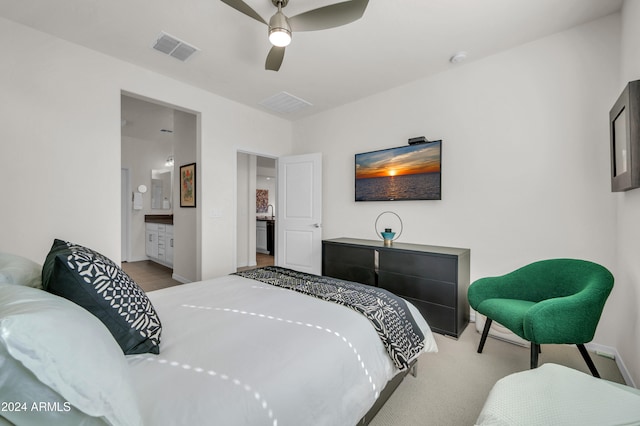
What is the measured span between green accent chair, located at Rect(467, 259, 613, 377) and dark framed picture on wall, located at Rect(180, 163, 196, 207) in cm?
376

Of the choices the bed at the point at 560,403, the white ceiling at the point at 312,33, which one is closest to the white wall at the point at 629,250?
the white ceiling at the point at 312,33

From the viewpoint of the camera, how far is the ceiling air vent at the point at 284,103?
146 inches

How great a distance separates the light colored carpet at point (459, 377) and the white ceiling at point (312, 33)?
9.03 feet

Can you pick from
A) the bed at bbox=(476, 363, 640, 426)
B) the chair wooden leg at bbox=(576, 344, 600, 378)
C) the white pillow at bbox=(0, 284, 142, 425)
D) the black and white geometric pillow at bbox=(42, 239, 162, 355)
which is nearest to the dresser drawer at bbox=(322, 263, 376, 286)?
the chair wooden leg at bbox=(576, 344, 600, 378)

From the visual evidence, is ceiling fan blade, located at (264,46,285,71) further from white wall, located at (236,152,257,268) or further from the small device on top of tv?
white wall, located at (236,152,257,268)

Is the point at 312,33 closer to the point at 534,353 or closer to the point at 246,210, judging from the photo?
the point at 534,353

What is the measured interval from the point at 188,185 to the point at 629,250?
478cm

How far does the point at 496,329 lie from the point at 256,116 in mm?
3995

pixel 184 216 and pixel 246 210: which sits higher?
pixel 246 210

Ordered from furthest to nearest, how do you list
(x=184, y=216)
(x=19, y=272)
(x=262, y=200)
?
(x=262, y=200)
(x=184, y=216)
(x=19, y=272)

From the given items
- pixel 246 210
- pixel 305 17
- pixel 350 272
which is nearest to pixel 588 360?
pixel 350 272

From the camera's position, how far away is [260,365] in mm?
997

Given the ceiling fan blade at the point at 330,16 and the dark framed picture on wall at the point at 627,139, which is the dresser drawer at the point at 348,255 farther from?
the ceiling fan blade at the point at 330,16

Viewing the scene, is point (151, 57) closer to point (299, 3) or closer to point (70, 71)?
point (70, 71)
